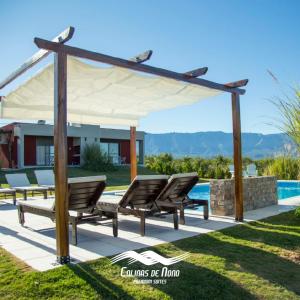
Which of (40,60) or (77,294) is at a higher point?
(40,60)

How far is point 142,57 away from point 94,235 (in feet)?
10.3

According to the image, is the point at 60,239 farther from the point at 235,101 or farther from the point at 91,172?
the point at 91,172

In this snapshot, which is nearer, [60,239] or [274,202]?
[60,239]

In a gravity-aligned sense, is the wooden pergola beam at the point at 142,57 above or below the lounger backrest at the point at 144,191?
above

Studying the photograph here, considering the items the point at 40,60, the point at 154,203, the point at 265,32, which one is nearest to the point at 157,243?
the point at 154,203

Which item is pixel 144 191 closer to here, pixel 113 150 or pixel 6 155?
pixel 6 155

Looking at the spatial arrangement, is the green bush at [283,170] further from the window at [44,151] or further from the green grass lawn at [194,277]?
the window at [44,151]

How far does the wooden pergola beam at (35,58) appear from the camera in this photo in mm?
4254

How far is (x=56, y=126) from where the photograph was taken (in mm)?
4438

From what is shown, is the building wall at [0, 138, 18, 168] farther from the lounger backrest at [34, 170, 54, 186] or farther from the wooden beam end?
the wooden beam end

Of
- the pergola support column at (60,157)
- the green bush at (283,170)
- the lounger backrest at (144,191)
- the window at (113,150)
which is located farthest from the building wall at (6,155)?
the pergola support column at (60,157)

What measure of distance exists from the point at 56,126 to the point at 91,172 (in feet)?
69.1

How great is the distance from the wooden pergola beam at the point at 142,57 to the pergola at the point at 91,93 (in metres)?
0.01

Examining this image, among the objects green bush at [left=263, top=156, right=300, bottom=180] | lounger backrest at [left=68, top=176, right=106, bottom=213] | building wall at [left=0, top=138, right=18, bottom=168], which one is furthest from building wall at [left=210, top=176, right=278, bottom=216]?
building wall at [left=0, top=138, right=18, bottom=168]
